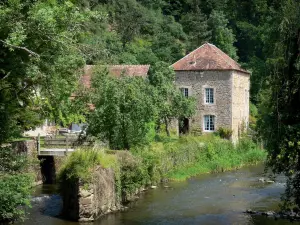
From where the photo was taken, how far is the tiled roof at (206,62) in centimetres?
4550

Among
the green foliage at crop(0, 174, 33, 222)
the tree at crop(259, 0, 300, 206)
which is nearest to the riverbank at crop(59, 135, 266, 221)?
the green foliage at crop(0, 174, 33, 222)

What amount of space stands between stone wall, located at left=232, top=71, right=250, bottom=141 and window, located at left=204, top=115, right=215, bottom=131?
1.68m

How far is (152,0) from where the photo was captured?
82.1 metres

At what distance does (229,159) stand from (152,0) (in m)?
47.4

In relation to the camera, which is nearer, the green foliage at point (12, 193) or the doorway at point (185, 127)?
the green foliage at point (12, 193)

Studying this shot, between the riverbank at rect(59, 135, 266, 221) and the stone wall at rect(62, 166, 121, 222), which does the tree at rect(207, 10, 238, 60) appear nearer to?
the riverbank at rect(59, 135, 266, 221)

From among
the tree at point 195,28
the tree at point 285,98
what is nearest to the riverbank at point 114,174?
the tree at point 285,98

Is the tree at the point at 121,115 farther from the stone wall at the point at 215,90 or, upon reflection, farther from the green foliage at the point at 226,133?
the stone wall at the point at 215,90

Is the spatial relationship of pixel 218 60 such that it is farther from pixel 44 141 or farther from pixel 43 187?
pixel 43 187

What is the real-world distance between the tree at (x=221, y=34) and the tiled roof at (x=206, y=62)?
57.7 feet

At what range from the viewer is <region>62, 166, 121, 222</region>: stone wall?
22.4m

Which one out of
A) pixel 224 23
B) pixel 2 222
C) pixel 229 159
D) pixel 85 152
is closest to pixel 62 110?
pixel 85 152

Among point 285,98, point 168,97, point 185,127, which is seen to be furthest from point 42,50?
point 185,127

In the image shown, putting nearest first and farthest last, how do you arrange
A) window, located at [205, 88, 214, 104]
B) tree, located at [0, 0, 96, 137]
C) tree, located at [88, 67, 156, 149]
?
tree, located at [0, 0, 96, 137], tree, located at [88, 67, 156, 149], window, located at [205, 88, 214, 104]
